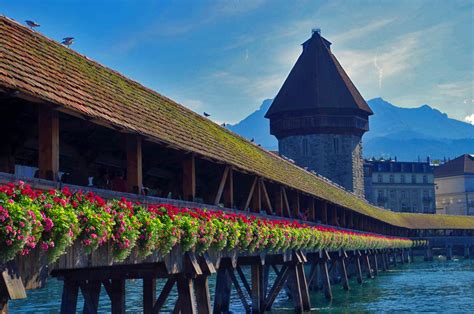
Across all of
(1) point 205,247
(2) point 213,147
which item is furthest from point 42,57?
(2) point 213,147

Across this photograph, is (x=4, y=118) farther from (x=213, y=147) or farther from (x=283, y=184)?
(x=283, y=184)

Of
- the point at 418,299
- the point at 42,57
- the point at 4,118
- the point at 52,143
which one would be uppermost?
the point at 42,57

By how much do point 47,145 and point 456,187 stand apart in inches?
5277

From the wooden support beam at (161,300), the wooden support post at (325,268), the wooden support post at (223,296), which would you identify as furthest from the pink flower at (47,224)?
the wooden support post at (325,268)

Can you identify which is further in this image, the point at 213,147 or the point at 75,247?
the point at 213,147

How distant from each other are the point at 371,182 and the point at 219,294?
91.6 metres

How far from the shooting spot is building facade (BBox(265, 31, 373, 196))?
228ft

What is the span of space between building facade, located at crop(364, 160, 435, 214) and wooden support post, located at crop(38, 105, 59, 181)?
11406 cm

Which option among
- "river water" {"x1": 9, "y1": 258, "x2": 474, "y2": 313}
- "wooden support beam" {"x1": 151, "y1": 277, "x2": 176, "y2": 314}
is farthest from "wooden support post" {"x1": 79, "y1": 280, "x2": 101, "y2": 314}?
"river water" {"x1": 9, "y1": 258, "x2": 474, "y2": 313}

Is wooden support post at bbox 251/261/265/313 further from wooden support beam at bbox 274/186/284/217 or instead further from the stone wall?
the stone wall

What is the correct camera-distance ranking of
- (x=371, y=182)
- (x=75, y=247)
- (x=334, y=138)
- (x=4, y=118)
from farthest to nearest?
(x=371, y=182)
(x=334, y=138)
(x=4, y=118)
(x=75, y=247)

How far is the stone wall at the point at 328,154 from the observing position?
69312 millimetres

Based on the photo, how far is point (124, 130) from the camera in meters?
11.9

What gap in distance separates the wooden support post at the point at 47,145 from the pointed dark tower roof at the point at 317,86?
60350 millimetres
